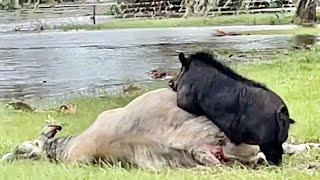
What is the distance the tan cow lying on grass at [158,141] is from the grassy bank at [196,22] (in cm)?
3218

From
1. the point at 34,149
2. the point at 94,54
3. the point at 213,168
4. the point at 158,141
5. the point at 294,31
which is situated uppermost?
the point at 158,141

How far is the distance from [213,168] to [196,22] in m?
36.7

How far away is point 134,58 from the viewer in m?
23.0

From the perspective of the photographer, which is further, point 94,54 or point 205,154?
point 94,54

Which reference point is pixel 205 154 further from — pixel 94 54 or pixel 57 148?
pixel 94 54

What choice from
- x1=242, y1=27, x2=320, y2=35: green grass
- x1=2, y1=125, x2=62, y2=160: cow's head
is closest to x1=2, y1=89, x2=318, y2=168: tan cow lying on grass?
x1=2, y1=125, x2=62, y2=160: cow's head

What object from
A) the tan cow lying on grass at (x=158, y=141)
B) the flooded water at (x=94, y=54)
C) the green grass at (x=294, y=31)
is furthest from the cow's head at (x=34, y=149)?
the green grass at (x=294, y=31)

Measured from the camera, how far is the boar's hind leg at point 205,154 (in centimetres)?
613

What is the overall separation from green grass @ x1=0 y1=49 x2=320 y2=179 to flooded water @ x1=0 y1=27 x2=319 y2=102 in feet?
8.40

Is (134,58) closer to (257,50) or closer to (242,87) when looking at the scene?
(257,50)

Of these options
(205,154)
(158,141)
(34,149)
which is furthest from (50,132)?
(205,154)

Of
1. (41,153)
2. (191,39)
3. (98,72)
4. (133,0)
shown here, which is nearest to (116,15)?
(133,0)

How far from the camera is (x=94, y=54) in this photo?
2458cm

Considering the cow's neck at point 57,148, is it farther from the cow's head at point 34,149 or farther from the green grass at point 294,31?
the green grass at point 294,31
